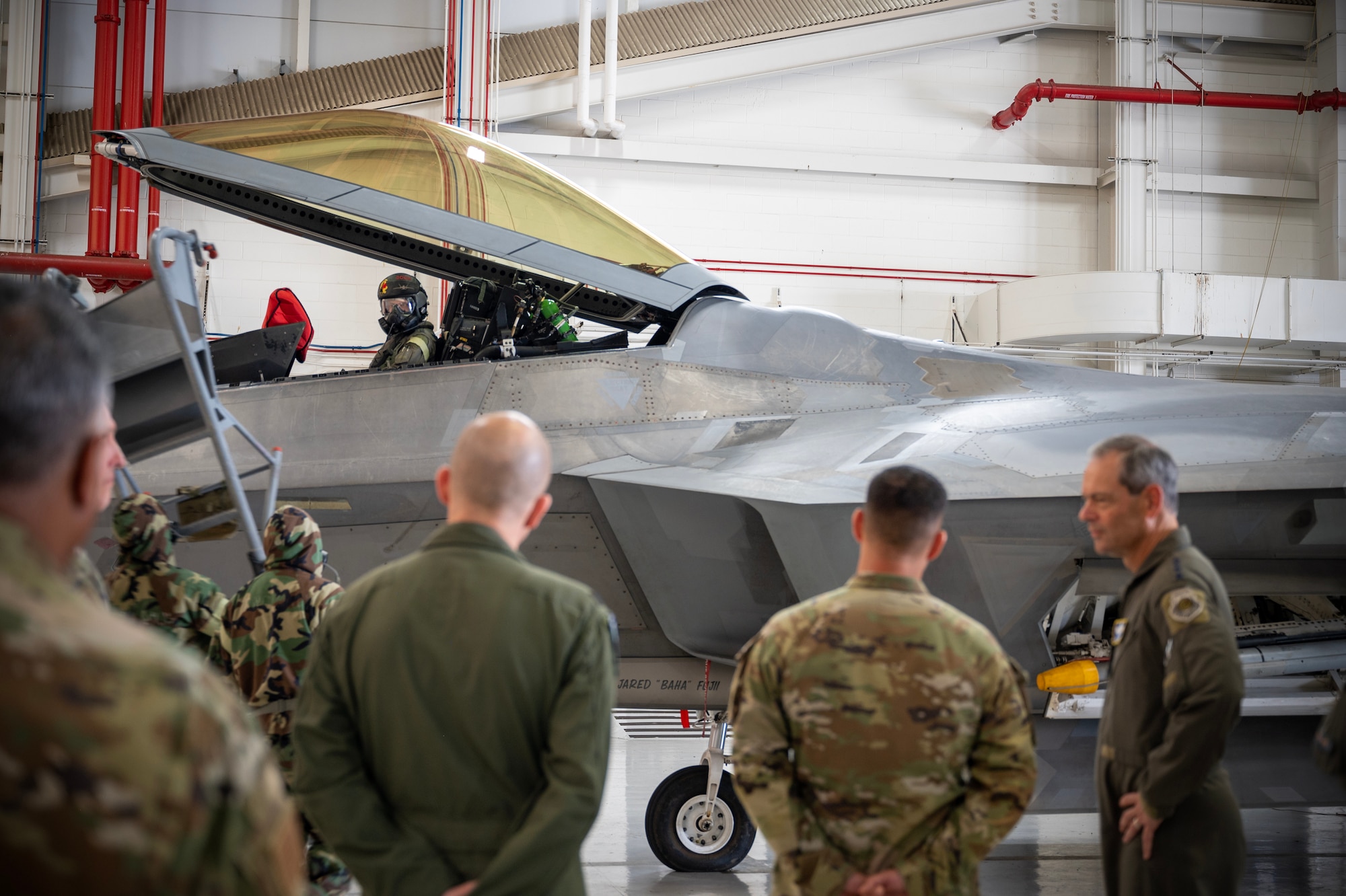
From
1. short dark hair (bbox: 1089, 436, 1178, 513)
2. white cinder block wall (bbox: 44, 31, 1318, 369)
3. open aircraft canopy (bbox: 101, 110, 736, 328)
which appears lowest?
short dark hair (bbox: 1089, 436, 1178, 513)

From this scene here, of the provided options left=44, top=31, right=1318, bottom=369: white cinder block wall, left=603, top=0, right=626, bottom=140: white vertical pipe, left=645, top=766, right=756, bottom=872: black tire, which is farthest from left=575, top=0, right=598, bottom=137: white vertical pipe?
left=645, top=766, right=756, bottom=872: black tire

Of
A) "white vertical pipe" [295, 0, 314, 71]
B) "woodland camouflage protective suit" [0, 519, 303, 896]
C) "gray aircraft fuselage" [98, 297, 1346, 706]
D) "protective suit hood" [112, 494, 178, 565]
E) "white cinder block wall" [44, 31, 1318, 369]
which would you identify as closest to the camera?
"woodland camouflage protective suit" [0, 519, 303, 896]

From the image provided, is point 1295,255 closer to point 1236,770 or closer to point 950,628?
point 1236,770

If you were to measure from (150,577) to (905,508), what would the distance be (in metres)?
2.55

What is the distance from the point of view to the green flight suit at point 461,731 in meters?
1.95

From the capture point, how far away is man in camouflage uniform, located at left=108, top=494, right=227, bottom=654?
11.3 ft

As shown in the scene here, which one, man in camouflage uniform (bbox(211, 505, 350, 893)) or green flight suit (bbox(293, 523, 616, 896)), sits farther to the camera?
man in camouflage uniform (bbox(211, 505, 350, 893))

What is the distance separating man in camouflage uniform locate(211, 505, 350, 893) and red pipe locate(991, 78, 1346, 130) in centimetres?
1206

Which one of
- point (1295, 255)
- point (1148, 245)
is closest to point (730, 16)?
point (1148, 245)

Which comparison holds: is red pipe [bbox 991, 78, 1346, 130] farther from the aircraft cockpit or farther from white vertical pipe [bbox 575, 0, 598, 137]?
the aircraft cockpit

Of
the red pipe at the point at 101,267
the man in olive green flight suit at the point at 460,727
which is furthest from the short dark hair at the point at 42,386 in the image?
the red pipe at the point at 101,267

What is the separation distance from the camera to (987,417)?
16.0 feet

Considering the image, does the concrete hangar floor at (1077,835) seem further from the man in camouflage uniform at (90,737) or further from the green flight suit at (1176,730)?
the man in camouflage uniform at (90,737)

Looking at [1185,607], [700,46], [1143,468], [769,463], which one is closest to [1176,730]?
[1185,607]
